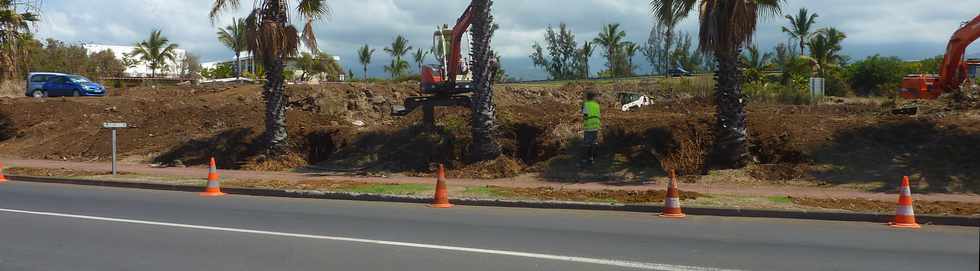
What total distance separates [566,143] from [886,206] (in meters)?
7.61

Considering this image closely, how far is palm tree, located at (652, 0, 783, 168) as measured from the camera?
51.2ft

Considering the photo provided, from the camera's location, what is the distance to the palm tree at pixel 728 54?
15594 millimetres

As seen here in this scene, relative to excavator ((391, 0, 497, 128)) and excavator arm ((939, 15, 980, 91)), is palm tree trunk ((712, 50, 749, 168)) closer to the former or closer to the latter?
excavator ((391, 0, 497, 128))

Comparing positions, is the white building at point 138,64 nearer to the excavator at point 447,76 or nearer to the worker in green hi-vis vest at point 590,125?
the excavator at point 447,76

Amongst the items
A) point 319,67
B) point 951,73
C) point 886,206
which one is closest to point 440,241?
point 886,206

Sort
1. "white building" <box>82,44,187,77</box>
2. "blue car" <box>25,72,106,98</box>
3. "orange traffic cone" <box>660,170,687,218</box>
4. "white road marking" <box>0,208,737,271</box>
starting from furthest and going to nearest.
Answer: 1. "white building" <box>82,44,187,77</box>
2. "blue car" <box>25,72,106,98</box>
3. "orange traffic cone" <box>660,170,687,218</box>
4. "white road marking" <box>0,208,737,271</box>

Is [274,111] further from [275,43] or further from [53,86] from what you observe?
[53,86]

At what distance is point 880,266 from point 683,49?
7983cm

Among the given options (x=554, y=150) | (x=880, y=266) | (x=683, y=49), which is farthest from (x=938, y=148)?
(x=683, y=49)

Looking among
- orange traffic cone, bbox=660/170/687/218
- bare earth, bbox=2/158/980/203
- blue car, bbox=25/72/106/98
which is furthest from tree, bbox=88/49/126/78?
orange traffic cone, bbox=660/170/687/218

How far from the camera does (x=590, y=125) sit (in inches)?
666

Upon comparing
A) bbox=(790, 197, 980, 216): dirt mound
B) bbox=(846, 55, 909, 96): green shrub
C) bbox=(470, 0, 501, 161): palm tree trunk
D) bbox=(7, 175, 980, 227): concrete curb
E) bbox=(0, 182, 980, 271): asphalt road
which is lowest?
bbox=(0, 182, 980, 271): asphalt road

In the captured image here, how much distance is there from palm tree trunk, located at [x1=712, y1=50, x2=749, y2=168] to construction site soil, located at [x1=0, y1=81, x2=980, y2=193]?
1.54 feet

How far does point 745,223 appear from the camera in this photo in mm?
11312
